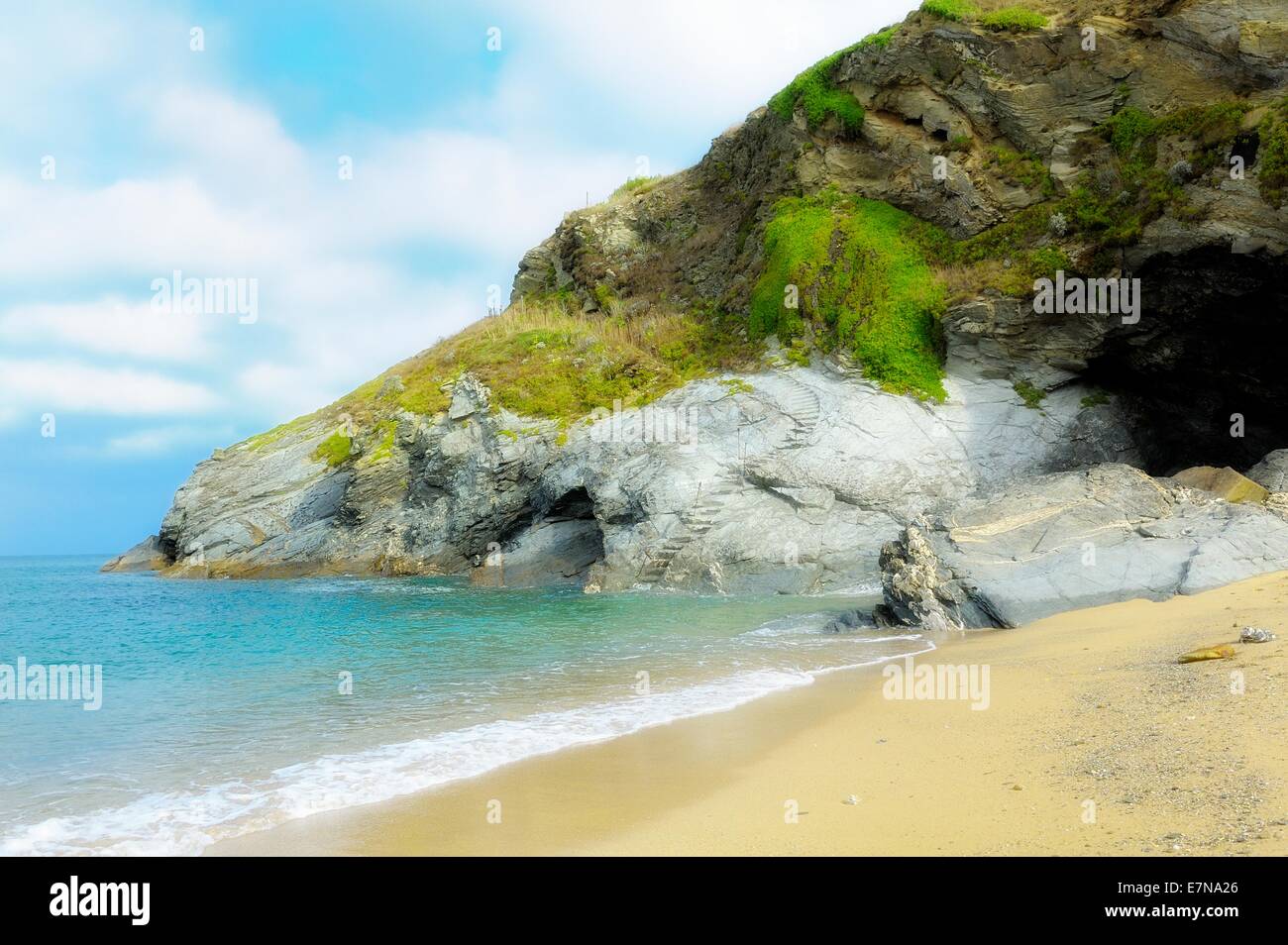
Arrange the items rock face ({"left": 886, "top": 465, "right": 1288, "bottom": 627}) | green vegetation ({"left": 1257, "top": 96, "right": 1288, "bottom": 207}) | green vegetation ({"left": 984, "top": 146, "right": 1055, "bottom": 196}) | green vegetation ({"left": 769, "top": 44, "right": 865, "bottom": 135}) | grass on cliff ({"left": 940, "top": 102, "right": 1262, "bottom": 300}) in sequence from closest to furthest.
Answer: rock face ({"left": 886, "top": 465, "right": 1288, "bottom": 627}) → green vegetation ({"left": 1257, "top": 96, "right": 1288, "bottom": 207}) → grass on cliff ({"left": 940, "top": 102, "right": 1262, "bottom": 300}) → green vegetation ({"left": 984, "top": 146, "right": 1055, "bottom": 196}) → green vegetation ({"left": 769, "top": 44, "right": 865, "bottom": 135})

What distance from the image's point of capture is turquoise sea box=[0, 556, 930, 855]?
19.9ft

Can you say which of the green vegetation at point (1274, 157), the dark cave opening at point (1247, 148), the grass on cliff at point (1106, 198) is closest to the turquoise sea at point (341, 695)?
the grass on cliff at point (1106, 198)

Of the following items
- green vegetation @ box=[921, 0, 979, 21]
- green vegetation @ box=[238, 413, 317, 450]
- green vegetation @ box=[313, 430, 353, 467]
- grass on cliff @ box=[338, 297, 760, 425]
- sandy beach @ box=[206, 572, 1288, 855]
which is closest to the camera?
sandy beach @ box=[206, 572, 1288, 855]

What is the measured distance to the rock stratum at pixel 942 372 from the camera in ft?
47.6

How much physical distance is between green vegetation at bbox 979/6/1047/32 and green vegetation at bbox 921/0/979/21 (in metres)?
0.51

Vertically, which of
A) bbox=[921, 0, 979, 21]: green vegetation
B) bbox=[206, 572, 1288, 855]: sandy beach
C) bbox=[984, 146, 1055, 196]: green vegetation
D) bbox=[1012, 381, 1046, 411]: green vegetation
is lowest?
bbox=[206, 572, 1288, 855]: sandy beach

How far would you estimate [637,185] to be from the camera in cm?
3972

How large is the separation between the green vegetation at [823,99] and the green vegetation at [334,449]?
76.2 feet

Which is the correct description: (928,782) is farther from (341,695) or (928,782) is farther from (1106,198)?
(1106,198)

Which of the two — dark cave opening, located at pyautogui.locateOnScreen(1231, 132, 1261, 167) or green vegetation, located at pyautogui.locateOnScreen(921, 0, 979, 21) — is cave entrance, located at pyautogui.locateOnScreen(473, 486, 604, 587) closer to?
dark cave opening, located at pyautogui.locateOnScreen(1231, 132, 1261, 167)

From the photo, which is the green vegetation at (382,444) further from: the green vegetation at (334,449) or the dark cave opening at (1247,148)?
the dark cave opening at (1247,148)

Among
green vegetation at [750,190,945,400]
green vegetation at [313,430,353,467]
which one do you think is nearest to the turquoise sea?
green vegetation at [750,190,945,400]
